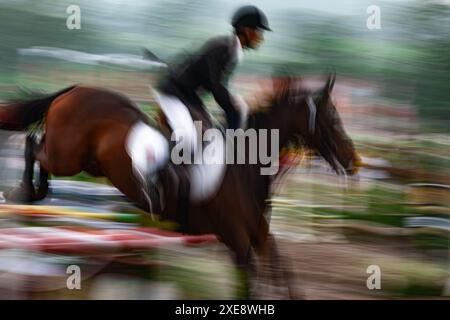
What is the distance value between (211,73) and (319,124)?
0.65 metres

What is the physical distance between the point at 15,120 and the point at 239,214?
1.32 metres

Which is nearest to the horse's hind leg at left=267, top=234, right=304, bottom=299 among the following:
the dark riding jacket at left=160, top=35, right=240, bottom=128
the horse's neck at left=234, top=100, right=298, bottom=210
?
the horse's neck at left=234, top=100, right=298, bottom=210

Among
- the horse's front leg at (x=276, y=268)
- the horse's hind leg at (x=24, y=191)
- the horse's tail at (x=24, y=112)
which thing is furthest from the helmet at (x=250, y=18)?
the horse's hind leg at (x=24, y=191)

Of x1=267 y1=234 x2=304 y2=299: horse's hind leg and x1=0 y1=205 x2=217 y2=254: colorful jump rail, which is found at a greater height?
x1=0 y1=205 x2=217 y2=254: colorful jump rail

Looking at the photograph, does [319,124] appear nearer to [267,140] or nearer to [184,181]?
[267,140]

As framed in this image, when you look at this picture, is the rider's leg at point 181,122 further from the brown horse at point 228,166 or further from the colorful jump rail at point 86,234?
the colorful jump rail at point 86,234

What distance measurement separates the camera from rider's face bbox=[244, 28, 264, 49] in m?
4.56

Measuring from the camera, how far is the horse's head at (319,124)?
15.2 feet

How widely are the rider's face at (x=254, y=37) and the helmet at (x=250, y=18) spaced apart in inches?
1.0

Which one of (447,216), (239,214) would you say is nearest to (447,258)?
(447,216)

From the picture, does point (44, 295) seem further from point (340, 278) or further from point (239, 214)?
point (340, 278)

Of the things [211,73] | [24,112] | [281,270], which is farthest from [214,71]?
[281,270]

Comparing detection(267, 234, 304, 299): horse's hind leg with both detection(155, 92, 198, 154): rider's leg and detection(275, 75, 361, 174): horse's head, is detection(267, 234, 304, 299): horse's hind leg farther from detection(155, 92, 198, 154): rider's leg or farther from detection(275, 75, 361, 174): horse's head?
detection(155, 92, 198, 154): rider's leg

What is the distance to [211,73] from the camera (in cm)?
457
